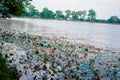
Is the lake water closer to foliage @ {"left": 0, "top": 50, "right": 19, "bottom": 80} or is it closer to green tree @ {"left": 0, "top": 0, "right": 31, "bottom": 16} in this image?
green tree @ {"left": 0, "top": 0, "right": 31, "bottom": 16}

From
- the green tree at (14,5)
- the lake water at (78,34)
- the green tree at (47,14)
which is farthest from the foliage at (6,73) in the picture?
the green tree at (47,14)

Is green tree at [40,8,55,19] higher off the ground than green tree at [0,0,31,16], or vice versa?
green tree at [0,0,31,16]

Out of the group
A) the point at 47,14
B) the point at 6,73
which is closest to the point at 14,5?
the point at 6,73

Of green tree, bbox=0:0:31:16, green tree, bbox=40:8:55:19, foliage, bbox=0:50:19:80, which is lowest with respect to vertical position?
green tree, bbox=40:8:55:19

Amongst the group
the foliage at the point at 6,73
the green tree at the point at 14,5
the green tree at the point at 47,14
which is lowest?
the green tree at the point at 47,14

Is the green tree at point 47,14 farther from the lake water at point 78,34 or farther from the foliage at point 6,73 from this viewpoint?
the foliage at point 6,73

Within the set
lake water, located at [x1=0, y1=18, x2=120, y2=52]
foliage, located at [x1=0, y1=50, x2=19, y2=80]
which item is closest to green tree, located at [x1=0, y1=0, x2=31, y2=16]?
lake water, located at [x1=0, y1=18, x2=120, y2=52]

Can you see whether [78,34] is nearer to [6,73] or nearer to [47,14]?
[6,73]

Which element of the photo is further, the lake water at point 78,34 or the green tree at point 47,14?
the green tree at point 47,14

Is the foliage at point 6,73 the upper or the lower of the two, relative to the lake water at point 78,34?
upper

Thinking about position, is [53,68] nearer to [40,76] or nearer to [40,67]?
[40,67]

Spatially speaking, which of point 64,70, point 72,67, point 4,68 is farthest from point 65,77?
point 4,68

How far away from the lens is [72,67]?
35.5ft

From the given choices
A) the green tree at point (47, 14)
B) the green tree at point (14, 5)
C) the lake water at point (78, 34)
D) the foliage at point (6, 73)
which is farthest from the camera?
the green tree at point (47, 14)
